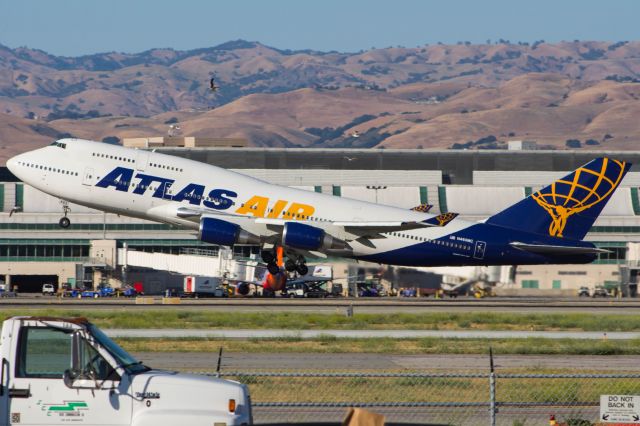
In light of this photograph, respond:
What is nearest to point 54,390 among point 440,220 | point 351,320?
point 351,320

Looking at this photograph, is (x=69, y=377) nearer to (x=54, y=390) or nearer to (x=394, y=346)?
(x=54, y=390)

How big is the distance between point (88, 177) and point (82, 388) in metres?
41.6

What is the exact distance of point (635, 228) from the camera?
118312mm

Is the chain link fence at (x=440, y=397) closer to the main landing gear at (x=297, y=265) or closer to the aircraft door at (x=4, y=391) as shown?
the aircraft door at (x=4, y=391)

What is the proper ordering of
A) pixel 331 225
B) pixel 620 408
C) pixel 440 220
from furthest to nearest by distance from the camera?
pixel 331 225 → pixel 440 220 → pixel 620 408

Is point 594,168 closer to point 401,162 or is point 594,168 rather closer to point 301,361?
point 301,361

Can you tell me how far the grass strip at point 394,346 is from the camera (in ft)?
134

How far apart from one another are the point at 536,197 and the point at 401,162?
81.3m

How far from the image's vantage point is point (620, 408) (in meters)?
22.0

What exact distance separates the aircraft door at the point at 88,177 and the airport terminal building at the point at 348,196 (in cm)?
3817

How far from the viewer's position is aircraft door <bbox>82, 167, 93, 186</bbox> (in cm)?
5878

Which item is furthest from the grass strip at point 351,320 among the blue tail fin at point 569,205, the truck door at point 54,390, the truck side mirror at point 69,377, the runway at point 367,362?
the truck side mirror at point 69,377

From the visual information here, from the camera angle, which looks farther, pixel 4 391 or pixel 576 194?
pixel 576 194

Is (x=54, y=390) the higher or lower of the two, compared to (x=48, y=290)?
higher
